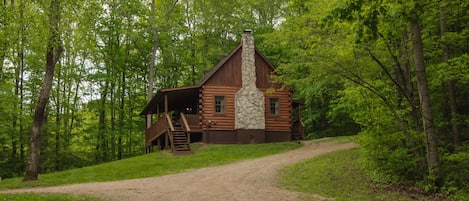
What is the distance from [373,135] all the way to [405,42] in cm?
284

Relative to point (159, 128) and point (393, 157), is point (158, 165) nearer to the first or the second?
point (159, 128)

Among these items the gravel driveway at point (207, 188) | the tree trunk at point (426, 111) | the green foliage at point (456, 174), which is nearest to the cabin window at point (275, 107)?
the gravel driveway at point (207, 188)

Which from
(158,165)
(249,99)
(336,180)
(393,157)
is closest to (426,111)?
(393,157)

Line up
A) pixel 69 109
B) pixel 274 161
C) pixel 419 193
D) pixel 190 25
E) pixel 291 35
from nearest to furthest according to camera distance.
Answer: pixel 419 193, pixel 291 35, pixel 274 161, pixel 69 109, pixel 190 25

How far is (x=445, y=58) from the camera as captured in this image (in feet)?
38.4

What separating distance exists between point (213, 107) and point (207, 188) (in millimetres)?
13997

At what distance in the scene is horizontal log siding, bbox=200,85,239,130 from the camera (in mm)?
25766

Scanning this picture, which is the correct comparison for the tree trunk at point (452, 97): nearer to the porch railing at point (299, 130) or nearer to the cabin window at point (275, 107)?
the cabin window at point (275, 107)

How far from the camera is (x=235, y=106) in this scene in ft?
85.8

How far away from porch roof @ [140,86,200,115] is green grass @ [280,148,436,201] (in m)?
10.1

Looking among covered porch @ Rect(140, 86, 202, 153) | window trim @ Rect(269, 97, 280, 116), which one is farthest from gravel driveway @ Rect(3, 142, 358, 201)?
window trim @ Rect(269, 97, 280, 116)

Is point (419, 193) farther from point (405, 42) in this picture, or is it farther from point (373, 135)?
point (405, 42)

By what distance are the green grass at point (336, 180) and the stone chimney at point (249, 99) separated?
26.2 ft

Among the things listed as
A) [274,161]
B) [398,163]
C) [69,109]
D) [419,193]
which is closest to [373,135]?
[398,163]
